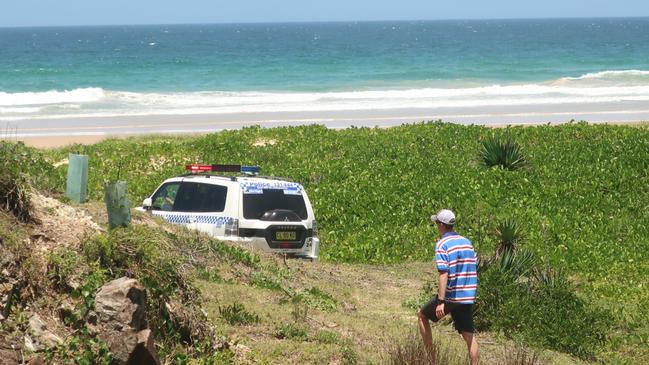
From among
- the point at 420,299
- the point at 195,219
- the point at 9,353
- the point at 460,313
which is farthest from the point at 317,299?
the point at 9,353

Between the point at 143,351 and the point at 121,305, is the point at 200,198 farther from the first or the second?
the point at 143,351

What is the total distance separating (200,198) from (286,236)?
1.49 m

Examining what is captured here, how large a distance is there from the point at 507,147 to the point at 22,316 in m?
16.2

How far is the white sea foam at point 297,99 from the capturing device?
170 feet

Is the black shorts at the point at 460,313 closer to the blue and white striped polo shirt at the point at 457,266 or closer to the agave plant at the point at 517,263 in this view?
the blue and white striped polo shirt at the point at 457,266

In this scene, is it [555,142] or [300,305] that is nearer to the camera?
[300,305]

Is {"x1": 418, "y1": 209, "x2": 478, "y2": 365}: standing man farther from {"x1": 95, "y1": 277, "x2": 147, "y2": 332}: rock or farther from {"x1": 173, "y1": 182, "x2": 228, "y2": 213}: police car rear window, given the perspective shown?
{"x1": 173, "y1": 182, "x2": 228, "y2": 213}: police car rear window

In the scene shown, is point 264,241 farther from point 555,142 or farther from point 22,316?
point 555,142

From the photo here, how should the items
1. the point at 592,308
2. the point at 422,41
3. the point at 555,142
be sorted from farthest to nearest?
the point at 422,41 → the point at 555,142 → the point at 592,308

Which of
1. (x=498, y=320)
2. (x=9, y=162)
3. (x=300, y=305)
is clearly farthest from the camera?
(x=498, y=320)

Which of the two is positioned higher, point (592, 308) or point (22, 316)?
point (22, 316)

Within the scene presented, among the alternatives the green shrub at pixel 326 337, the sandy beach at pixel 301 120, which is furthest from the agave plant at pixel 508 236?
the sandy beach at pixel 301 120

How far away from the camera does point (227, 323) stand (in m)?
10.8

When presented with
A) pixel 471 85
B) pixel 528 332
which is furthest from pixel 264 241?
pixel 471 85
